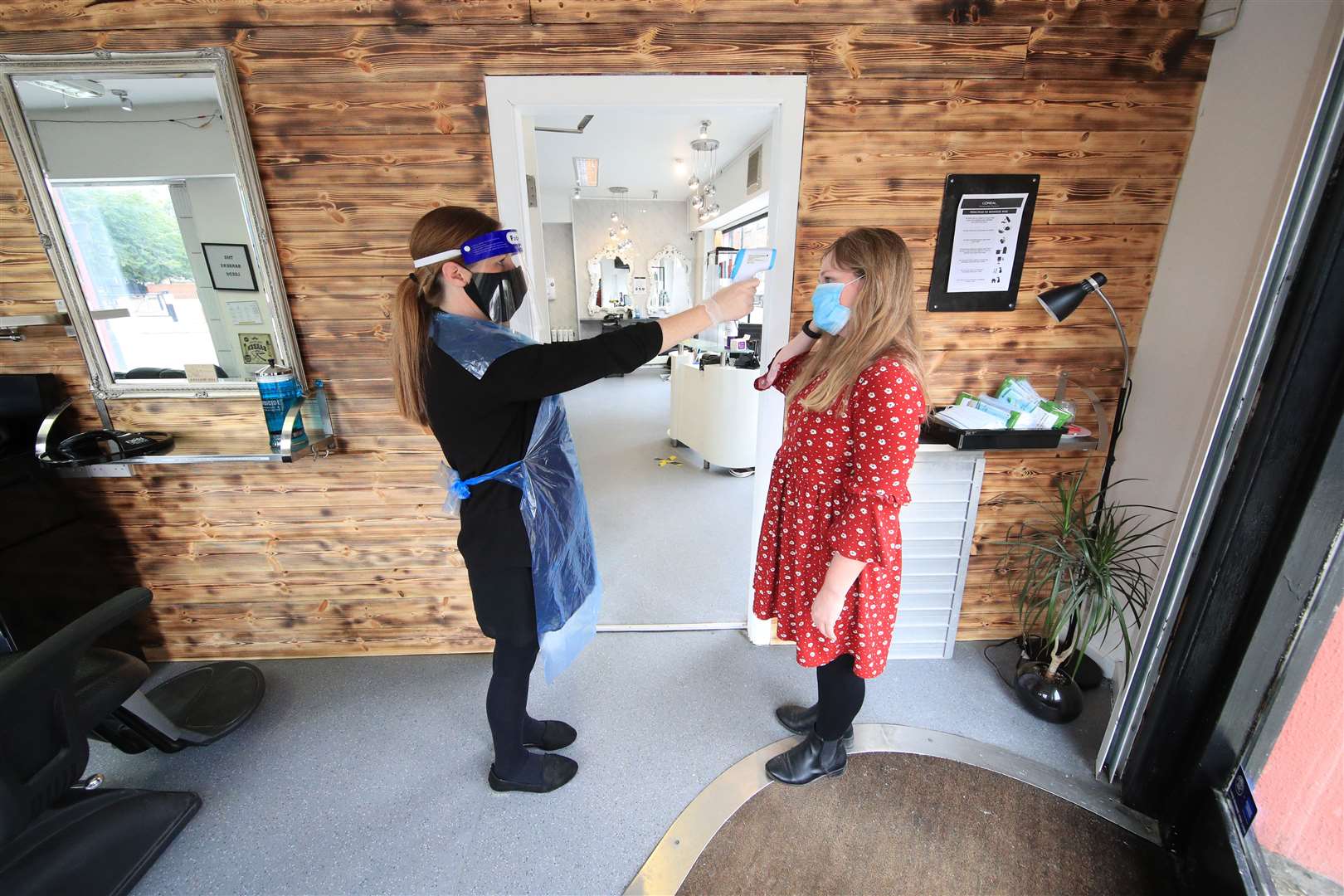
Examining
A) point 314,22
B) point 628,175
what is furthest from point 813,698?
point 628,175

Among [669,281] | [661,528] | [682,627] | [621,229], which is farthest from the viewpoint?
[669,281]

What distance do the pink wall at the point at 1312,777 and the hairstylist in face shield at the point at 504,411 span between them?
59.1 inches

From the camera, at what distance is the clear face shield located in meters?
1.17

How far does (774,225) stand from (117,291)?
2133 millimetres

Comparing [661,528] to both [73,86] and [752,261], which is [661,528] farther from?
[73,86]

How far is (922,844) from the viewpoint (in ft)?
4.53

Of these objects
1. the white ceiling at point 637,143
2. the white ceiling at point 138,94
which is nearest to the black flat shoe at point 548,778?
the white ceiling at point 138,94

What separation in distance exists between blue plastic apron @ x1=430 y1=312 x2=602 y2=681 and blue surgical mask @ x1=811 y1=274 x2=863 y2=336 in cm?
68

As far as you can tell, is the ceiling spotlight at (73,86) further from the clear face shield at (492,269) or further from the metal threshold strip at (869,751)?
the metal threshold strip at (869,751)

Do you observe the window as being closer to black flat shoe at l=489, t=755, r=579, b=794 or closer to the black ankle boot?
black flat shoe at l=489, t=755, r=579, b=794

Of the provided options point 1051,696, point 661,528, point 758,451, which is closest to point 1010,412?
point 758,451

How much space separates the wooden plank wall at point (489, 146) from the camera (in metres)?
1.50

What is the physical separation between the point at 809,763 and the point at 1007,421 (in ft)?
4.05

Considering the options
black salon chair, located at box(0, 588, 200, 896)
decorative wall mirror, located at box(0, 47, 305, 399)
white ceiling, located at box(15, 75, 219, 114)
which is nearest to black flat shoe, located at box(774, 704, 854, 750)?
black salon chair, located at box(0, 588, 200, 896)
